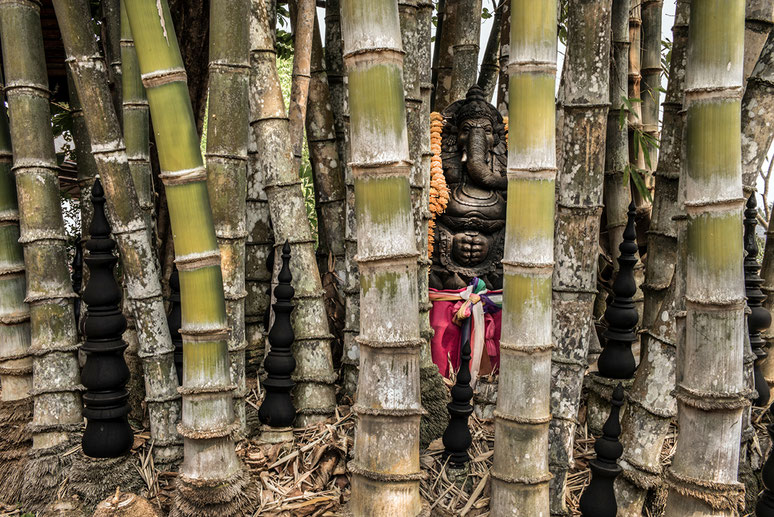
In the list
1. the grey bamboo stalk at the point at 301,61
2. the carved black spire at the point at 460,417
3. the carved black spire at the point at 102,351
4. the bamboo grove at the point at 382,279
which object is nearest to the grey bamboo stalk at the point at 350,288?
the bamboo grove at the point at 382,279

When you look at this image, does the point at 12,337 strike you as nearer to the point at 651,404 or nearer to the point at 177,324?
the point at 177,324

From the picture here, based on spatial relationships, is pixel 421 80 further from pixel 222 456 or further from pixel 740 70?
pixel 222 456

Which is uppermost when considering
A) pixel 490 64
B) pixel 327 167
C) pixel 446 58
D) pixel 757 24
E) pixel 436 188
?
pixel 490 64

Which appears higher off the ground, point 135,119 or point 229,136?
point 135,119

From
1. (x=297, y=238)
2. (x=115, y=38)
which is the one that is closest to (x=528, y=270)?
(x=297, y=238)

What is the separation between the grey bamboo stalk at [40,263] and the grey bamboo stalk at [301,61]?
1.16 m

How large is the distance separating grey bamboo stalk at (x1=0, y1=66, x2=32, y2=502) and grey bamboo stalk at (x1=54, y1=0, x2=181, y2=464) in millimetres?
606

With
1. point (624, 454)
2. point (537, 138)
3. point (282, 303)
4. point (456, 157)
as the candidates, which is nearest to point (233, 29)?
point (282, 303)

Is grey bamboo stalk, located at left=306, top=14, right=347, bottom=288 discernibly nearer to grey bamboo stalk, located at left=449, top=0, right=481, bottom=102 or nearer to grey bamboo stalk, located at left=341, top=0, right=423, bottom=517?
grey bamboo stalk, located at left=449, top=0, right=481, bottom=102

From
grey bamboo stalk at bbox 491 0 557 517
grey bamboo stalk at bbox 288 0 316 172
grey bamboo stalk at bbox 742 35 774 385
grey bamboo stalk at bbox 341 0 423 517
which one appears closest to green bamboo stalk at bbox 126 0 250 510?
grey bamboo stalk at bbox 341 0 423 517

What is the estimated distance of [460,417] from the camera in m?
2.44

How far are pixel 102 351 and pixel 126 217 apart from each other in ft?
1.78

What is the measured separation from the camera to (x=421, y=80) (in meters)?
2.94

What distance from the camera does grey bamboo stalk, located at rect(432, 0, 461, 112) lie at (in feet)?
13.4
